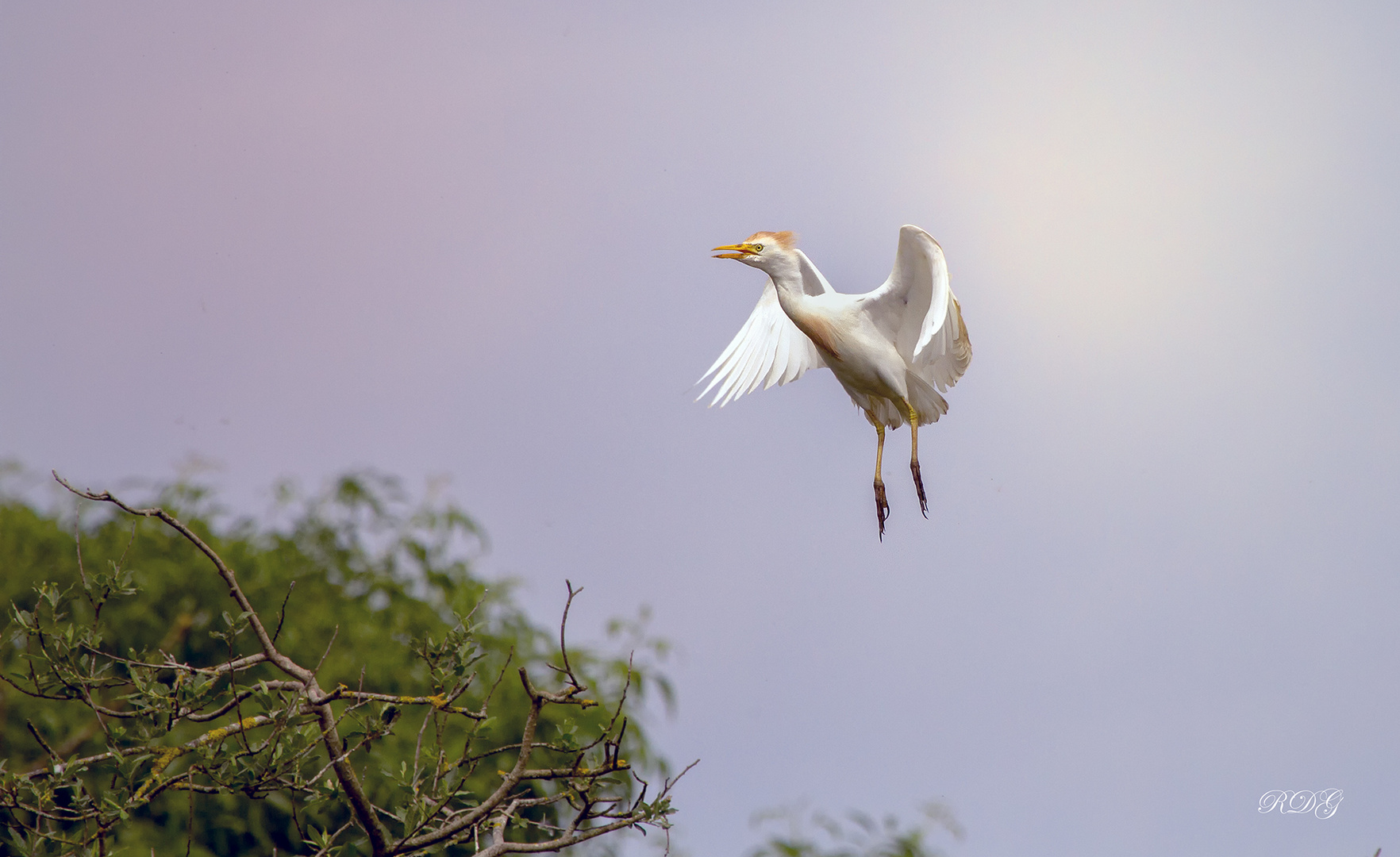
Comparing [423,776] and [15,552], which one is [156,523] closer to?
[15,552]

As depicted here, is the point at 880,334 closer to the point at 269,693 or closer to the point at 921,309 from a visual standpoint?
the point at 921,309

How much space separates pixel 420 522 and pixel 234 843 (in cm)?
218

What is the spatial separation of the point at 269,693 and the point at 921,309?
294cm

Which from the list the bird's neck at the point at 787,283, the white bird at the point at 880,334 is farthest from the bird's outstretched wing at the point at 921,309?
the bird's neck at the point at 787,283

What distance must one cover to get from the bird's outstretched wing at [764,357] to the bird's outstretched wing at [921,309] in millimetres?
482

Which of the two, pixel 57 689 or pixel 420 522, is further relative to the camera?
pixel 420 522

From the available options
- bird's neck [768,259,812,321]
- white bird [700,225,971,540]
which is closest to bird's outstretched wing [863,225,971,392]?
white bird [700,225,971,540]

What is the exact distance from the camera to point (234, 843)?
307 inches

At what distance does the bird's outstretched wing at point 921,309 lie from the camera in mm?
4645

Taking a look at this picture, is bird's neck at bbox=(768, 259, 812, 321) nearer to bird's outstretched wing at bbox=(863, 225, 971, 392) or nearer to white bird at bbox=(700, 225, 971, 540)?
white bird at bbox=(700, 225, 971, 540)

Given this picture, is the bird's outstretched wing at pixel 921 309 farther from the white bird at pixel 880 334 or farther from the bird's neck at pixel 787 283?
the bird's neck at pixel 787 283

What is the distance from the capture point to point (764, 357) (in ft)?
19.0

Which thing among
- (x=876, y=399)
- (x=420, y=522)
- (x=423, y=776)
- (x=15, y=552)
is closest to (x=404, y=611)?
(x=420, y=522)

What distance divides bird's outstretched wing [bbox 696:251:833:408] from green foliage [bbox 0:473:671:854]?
4.03ft
